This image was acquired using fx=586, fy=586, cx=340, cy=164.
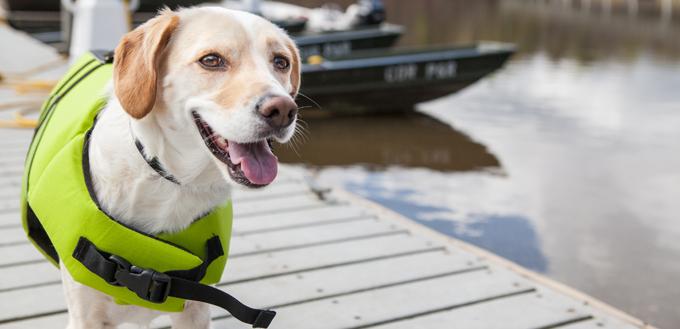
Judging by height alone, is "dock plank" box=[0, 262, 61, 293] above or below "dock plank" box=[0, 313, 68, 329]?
below

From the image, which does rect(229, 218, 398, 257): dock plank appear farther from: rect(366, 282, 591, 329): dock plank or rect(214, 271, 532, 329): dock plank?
rect(366, 282, 591, 329): dock plank

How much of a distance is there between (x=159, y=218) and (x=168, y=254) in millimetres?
105

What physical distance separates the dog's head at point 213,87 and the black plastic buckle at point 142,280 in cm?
32

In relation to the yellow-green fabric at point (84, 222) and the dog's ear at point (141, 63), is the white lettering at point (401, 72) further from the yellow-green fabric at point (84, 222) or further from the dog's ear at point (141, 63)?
the dog's ear at point (141, 63)

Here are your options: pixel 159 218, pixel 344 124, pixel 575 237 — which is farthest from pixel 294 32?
pixel 159 218

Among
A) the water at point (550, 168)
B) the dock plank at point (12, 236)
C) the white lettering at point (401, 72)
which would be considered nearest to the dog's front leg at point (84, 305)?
the dock plank at point (12, 236)

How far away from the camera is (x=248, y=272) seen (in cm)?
249

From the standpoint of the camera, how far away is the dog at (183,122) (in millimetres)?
1466

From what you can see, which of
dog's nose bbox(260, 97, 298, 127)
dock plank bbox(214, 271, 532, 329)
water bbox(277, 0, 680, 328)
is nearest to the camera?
dog's nose bbox(260, 97, 298, 127)

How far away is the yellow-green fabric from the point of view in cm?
152

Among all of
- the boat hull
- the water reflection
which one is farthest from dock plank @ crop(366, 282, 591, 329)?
the boat hull

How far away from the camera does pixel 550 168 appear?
646cm

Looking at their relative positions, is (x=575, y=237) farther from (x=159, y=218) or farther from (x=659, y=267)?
(x=159, y=218)

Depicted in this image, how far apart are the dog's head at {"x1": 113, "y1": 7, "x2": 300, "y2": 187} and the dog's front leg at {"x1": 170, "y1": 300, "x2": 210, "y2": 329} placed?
0.50 metres
